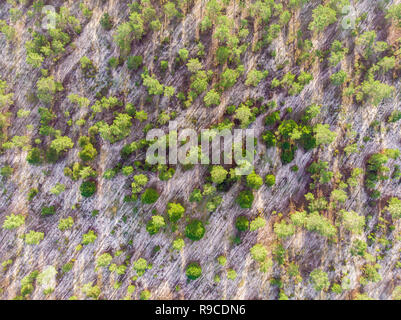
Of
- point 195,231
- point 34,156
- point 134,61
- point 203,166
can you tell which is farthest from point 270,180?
point 34,156

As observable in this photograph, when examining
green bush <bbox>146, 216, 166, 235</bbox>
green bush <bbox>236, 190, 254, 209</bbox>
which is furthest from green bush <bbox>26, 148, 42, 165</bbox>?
green bush <bbox>236, 190, 254, 209</bbox>

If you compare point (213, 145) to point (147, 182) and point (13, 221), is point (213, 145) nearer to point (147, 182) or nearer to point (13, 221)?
point (147, 182)

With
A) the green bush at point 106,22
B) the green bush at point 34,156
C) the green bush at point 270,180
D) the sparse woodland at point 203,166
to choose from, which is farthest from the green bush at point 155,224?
the green bush at point 106,22

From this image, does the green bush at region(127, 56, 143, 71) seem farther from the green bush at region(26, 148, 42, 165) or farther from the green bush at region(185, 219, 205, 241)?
the green bush at region(185, 219, 205, 241)

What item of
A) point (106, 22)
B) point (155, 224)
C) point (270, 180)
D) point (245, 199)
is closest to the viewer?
point (155, 224)

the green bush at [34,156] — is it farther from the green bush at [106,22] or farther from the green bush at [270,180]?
the green bush at [270,180]

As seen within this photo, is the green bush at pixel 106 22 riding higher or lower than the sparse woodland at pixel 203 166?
higher

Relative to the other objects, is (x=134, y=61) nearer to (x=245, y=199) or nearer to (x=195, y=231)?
(x=245, y=199)

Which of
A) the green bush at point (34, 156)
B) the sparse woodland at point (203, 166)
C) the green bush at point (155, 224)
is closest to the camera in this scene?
the green bush at point (155, 224)

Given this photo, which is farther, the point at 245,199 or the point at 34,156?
the point at 34,156

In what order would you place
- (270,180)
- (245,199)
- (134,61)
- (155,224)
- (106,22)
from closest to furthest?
1. (155,224)
2. (245,199)
3. (270,180)
4. (134,61)
5. (106,22)
